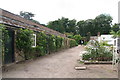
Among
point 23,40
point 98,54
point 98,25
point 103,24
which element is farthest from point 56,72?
point 103,24

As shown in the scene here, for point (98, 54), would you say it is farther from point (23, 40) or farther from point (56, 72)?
point (23, 40)

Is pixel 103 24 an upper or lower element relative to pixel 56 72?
upper

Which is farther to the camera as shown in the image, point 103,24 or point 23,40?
point 103,24

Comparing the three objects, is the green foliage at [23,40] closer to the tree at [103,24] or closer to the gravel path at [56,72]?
the gravel path at [56,72]

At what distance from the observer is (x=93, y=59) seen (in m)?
7.91

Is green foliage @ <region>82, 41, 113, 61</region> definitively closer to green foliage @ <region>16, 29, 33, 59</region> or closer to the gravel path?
the gravel path

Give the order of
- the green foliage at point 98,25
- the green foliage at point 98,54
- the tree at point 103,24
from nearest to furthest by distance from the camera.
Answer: the green foliage at point 98,54 < the tree at point 103,24 < the green foliage at point 98,25

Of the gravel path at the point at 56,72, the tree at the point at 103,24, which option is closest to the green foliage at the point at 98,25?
the tree at the point at 103,24

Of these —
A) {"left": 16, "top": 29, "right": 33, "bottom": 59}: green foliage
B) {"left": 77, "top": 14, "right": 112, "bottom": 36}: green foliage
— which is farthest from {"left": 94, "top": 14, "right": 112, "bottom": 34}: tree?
{"left": 16, "top": 29, "right": 33, "bottom": 59}: green foliage

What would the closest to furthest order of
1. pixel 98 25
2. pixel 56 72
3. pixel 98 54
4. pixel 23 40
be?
pixel 56 72
pixel 23 40
pixel 98 54
pixel 98 25

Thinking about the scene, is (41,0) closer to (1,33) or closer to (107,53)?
(1,33)

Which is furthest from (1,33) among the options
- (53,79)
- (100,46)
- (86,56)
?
(100,46)

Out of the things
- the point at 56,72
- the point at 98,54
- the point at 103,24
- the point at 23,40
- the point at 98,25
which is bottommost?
the point at 56,72

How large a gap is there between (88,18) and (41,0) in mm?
42994
